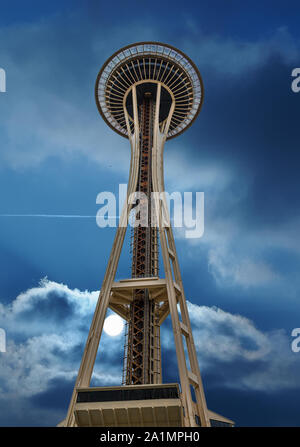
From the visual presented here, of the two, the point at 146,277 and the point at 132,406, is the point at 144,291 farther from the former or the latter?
the point at 132,406

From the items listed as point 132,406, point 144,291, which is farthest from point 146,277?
point 132,406

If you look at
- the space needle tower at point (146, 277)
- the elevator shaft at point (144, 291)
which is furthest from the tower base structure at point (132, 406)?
the elevator shaft at point (144, 291)

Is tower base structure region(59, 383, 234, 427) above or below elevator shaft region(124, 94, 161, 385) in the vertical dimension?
below

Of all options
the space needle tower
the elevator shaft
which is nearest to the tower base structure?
the space needle tower

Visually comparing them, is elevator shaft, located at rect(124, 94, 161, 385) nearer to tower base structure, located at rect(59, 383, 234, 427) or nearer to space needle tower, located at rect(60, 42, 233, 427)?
space needle tower, located at rect(60, 42, 233, 427)
